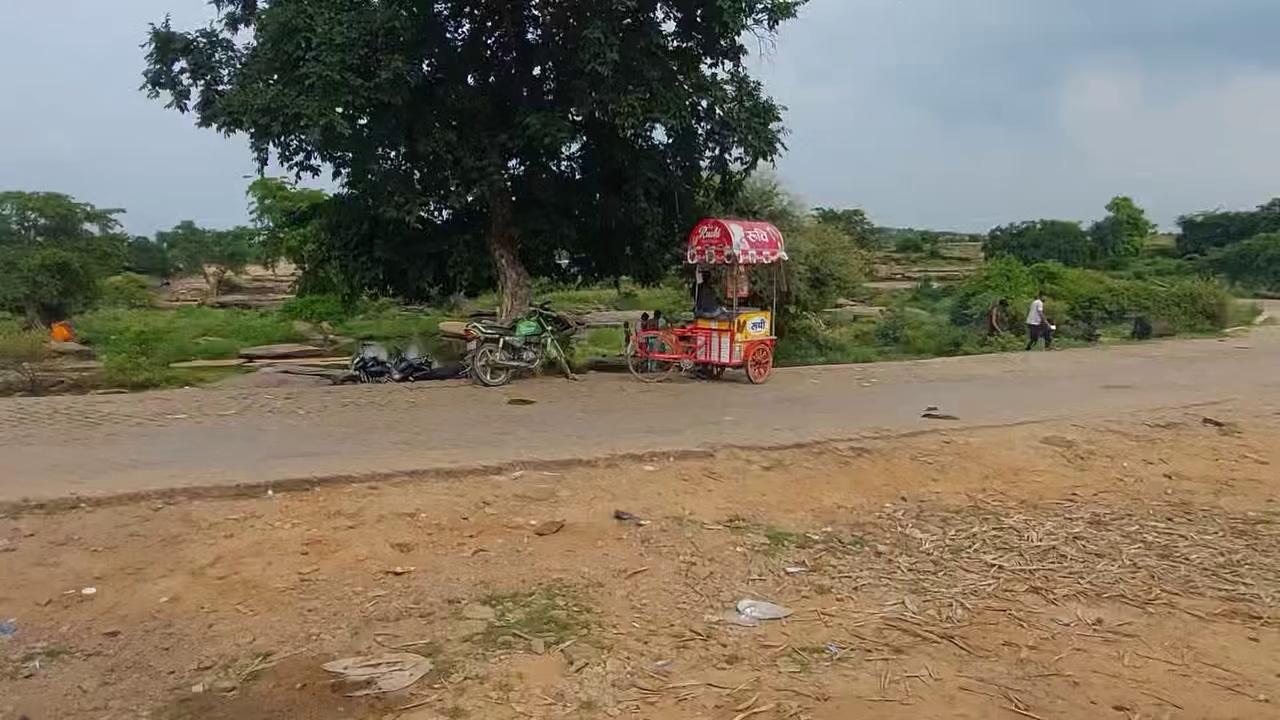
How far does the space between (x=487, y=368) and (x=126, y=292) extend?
118 ft

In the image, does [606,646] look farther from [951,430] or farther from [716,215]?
[716,215]

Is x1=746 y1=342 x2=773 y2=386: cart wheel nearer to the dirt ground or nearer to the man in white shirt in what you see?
the dirt ground

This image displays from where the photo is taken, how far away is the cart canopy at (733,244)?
41.8 ft

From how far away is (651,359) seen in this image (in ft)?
45.9

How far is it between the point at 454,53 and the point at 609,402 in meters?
6.01

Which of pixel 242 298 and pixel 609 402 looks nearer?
pixel 609 402

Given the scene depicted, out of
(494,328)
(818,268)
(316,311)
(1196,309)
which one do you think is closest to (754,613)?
(494,328)

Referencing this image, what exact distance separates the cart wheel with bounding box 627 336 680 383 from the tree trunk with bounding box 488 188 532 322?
6.41ft

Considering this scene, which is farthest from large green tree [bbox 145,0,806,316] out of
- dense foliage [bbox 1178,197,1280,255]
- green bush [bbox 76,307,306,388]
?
dense foliage [bbox 1178,197,1280,255]

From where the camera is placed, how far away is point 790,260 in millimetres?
25047

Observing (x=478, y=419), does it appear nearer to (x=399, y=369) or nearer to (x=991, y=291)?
(x=399, y=369)

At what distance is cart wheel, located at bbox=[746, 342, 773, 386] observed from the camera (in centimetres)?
1350

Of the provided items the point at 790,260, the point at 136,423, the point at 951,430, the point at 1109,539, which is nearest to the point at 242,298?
the point at 790,260

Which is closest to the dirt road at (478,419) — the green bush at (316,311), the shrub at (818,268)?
the shrub at (818,268)
